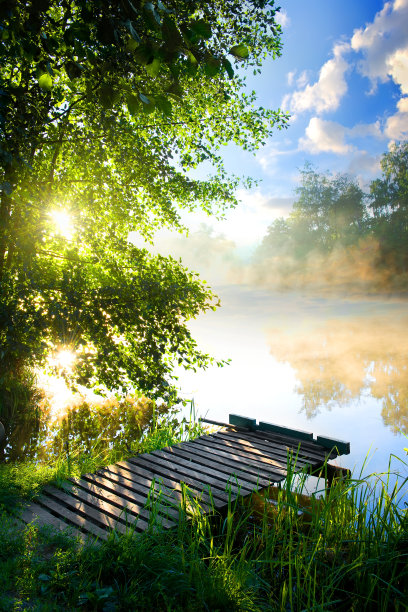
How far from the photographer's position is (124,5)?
2.45m

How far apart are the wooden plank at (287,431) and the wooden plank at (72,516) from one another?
3.27 m

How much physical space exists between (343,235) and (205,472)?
120 ft

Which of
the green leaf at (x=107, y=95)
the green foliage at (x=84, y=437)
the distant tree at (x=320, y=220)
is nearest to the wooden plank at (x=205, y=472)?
the green foliage at (x=84, y=437)

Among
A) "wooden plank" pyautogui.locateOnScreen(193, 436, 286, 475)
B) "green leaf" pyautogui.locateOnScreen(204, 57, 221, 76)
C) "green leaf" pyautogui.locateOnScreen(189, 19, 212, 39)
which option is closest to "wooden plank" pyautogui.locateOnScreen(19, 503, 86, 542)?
"wooden plank" pyautogui.locateOnScreen(193, 436, 286, 475)

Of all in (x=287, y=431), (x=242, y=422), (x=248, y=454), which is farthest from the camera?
(x=242, y=422)

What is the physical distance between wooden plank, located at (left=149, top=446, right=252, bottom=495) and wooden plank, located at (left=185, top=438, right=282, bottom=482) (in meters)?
0.32

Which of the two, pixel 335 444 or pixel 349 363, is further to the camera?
pixel 349 363

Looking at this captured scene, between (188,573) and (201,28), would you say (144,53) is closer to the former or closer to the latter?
(201,28)

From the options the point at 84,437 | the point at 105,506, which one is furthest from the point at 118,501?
the point at 84,437

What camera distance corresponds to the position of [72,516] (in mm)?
3750

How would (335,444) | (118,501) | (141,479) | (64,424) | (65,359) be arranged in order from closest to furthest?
(118,501) → (141,479) → (65,359) → (335,444) → (64,424)

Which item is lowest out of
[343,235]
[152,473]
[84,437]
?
[84,437]

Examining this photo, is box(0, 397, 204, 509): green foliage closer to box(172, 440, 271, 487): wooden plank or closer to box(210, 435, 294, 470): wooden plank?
box(172, 440, 271, 487): wooden plank

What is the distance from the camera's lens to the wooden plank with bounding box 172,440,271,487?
15.6 ft
